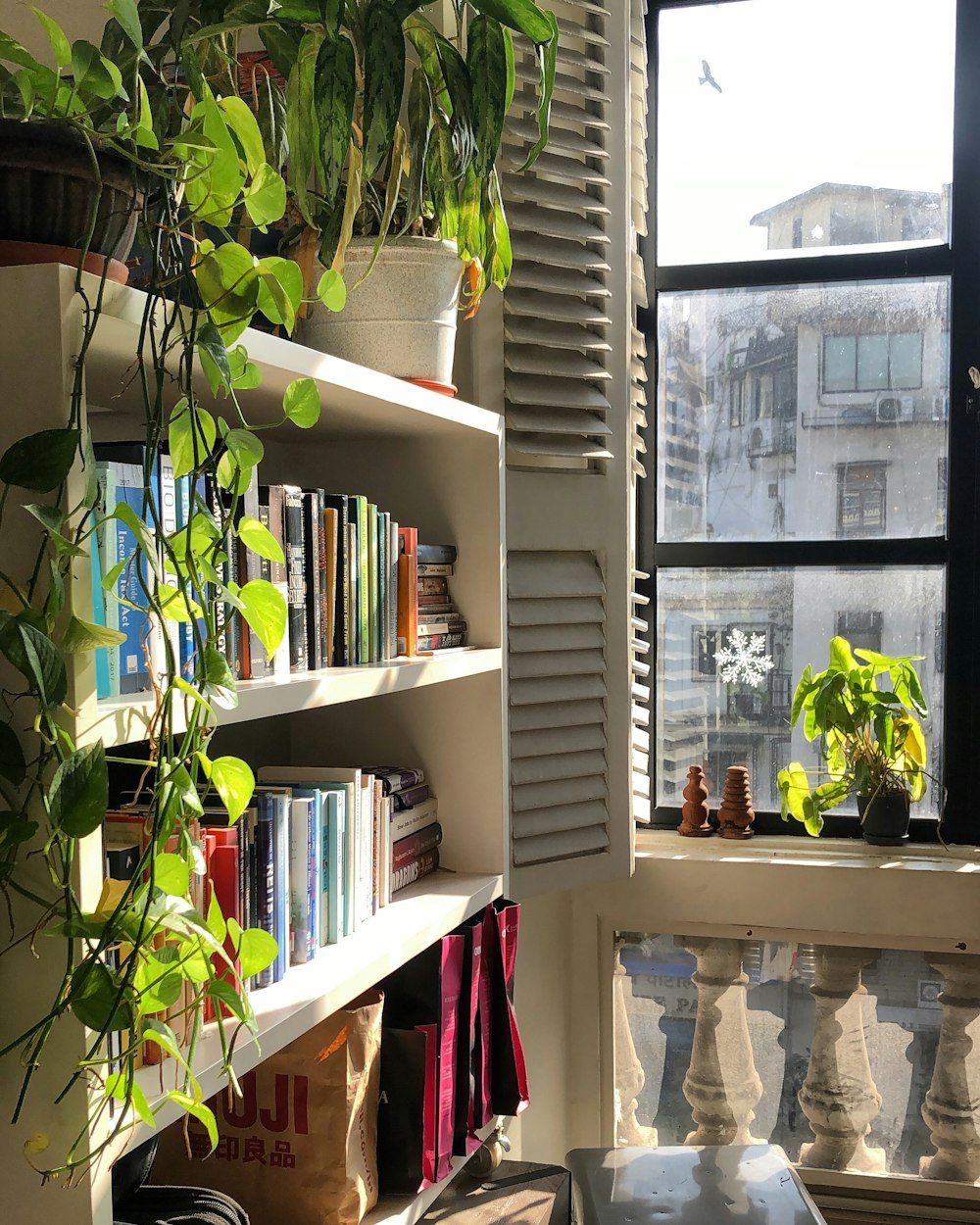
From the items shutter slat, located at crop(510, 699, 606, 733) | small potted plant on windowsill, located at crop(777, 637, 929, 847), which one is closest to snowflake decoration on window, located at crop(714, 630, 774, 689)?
small potted plant on windowsill, located at crop(777, 637, 929, 847)

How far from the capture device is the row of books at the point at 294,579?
36.3 inches

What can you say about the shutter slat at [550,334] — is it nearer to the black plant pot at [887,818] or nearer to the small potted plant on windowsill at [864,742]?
the small potted plant on windowsill at [864,742]

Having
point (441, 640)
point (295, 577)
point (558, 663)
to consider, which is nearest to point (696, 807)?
point (558, 663)

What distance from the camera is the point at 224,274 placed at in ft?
2.82

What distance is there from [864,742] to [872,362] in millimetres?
777

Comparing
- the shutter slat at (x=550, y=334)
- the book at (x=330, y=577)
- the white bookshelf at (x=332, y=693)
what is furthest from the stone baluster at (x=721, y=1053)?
the book at (x=330, y=577)

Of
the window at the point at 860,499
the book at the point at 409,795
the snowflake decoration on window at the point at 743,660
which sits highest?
the window at the point at 860,499

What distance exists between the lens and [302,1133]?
131 cm

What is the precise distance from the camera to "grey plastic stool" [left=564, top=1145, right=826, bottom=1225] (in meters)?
1.65

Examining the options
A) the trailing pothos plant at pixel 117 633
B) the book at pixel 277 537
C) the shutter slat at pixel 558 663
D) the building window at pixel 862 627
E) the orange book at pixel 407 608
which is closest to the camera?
the trailing pothos plant at pixel 117 633

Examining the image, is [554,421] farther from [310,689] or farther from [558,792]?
[310,689]

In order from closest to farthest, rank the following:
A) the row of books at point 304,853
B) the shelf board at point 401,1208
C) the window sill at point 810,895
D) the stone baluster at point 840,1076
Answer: the row of books at point 304,853, the shelf board at point 401,1208, the window sill at point 810,895, the stone baluster at point 840,1076

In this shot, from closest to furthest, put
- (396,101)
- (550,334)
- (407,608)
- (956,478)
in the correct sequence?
(396,101) → (407,608) → (550,334) → (956,478)

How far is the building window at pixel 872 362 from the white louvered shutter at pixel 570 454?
53cm
